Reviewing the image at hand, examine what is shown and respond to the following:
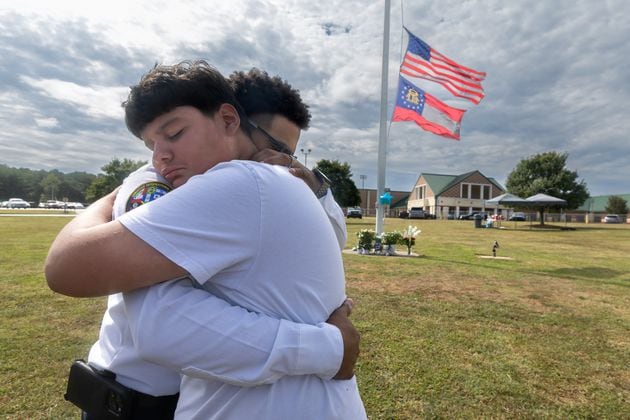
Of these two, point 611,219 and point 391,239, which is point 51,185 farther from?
point 611,219

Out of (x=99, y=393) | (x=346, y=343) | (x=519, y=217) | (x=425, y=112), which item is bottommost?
(x=99, y=393)

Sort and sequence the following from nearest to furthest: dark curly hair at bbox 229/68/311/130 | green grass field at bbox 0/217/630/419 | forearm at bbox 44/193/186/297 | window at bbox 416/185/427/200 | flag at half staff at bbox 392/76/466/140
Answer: forearm at bbox 44/193/186/297, dark curly hair at bbox 229/68/311/130, green grass field at bbox 0/217/630/419, flag at half staff at bbox 392/76/466/140, window at bbox 416/185/427/200

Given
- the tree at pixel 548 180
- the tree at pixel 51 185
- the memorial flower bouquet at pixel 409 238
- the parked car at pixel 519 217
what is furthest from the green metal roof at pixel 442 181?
the tree at pixel 51 185

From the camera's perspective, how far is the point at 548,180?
43.0m

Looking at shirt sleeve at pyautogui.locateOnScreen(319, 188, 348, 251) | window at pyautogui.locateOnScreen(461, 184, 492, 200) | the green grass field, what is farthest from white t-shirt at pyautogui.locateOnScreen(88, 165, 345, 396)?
window at pyautogui.locateOnScreen(461, 184, 492, 200)

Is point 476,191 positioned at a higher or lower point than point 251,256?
higher

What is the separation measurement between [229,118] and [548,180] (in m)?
50.3

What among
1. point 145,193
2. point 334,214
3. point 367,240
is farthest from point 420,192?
point 145,193

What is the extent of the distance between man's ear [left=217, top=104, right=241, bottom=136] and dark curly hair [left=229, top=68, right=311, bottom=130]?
0.20 meters

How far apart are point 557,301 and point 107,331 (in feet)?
25.0

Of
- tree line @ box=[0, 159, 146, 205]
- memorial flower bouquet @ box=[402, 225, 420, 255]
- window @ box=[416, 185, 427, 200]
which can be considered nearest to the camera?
memorial flower bouquet @ box=[402, 225, 420, 255]

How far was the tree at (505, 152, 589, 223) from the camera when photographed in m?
42.0

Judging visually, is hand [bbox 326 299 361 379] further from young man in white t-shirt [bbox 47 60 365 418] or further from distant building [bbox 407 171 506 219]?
distant building [bbox 407 171 506 219]

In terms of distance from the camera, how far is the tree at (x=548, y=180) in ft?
138
